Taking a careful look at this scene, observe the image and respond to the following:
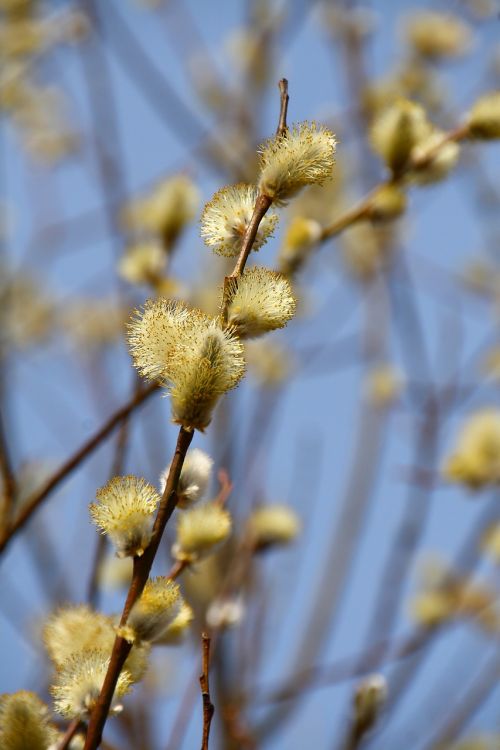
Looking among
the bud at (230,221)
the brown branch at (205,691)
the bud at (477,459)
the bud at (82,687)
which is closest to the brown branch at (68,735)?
the bud at (82,687)

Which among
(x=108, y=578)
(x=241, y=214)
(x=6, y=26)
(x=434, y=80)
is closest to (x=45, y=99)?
(x=6, y=26)

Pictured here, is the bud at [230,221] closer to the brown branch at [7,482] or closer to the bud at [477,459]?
the brown branch at [7,482]

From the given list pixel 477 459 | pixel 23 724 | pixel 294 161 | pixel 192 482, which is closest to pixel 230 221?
pixel 294 161

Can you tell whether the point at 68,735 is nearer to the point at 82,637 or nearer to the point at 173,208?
the point at 82,637

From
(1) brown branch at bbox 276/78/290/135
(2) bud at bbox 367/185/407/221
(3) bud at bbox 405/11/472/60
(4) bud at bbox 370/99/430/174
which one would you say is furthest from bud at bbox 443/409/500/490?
(3) bud at bbox 405/11/472/60

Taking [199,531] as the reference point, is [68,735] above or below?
below

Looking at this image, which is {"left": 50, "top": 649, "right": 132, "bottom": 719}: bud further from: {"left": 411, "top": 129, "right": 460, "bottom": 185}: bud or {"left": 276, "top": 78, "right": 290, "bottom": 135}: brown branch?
{"left": 411, "top": 129, "right": 460, "bottom": 185}: bud
